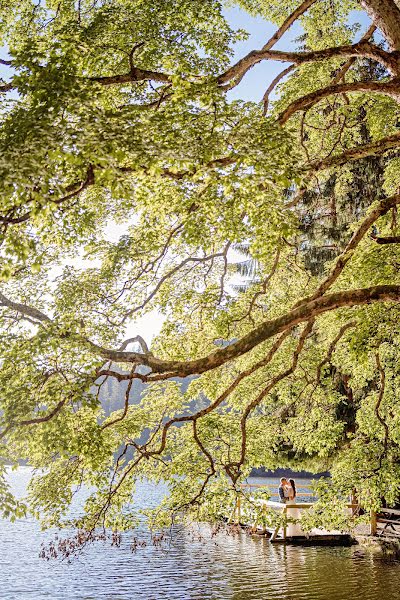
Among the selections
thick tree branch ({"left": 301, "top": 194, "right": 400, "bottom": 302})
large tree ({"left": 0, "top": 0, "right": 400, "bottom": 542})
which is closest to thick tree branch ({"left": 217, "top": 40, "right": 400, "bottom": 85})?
large tree ({"left": 0, "top": 0, "right": 400, "bottom": 542})

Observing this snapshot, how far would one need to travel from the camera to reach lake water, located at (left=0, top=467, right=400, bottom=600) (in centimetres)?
1457

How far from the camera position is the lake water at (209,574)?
47.8 feet

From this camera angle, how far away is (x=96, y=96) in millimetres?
6562

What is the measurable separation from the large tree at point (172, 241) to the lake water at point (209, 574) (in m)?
4.56

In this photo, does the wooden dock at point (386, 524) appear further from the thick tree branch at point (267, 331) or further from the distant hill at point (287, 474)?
the distant hill at point (287, 474)

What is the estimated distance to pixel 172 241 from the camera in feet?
33.4

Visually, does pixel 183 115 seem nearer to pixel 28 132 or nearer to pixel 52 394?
pixel 28 132

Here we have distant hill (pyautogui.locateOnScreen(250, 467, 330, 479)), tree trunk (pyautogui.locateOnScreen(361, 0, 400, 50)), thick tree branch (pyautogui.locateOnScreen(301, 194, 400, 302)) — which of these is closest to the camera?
tree trunk (pyautogui.locateOnScreen(361, 0, 400, 50))

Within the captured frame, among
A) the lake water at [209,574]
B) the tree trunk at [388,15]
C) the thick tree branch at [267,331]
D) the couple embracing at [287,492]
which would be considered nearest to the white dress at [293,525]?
the couple embracing at [287,492]

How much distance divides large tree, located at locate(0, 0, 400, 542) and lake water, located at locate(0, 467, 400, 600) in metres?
4.56

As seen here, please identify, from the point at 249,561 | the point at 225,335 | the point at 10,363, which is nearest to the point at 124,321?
the point at 225,335

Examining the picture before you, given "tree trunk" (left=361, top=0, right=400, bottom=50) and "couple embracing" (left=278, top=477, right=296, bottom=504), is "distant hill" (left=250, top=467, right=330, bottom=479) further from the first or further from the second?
"tree trunk" (left=361, top=0, right=400, bottom=50)

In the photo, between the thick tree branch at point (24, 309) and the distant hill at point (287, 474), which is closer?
the thick tree branch at point (24, 309)

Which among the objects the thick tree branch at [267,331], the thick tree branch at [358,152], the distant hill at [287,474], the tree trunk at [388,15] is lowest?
the distant hill at [287,474]
